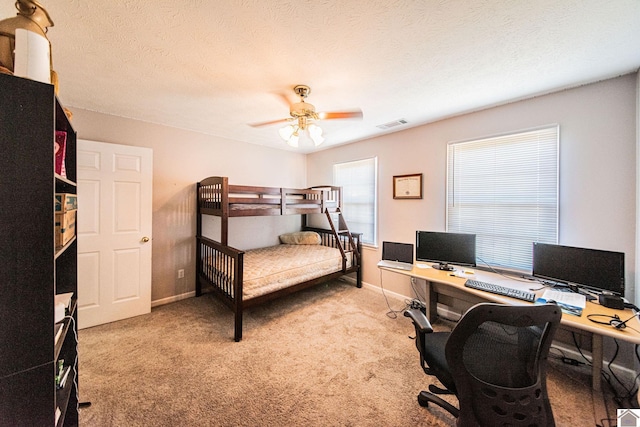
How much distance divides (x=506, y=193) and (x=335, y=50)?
89.7 inches

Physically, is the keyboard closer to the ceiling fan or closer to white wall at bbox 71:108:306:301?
the ceiling fan

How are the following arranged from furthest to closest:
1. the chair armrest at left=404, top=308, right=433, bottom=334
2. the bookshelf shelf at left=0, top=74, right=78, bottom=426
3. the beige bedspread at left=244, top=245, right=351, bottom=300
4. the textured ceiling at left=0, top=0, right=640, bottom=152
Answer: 1. the beige bedspread at left=244, top=245, right=351, bottom=300
2. the chair armrest at left=404, top=308, right=433, bottom=334
3. the textured ceiling at left=0, top=0, right=640, bottom=152
4. the bookshelf shelf at left=0, top=74, right=78, bottom=426

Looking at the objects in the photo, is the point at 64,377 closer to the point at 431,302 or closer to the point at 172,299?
the point at 172,299

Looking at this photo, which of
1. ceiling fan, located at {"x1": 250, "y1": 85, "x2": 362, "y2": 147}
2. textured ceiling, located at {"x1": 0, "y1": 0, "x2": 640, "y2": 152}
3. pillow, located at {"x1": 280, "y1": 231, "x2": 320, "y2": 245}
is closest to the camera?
textured ceiling, located at {"x1": 0, "y1": 0, "x2": 640, "y2": 152}

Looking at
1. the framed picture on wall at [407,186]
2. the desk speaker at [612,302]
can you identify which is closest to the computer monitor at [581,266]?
the desk speaker at [612,302]

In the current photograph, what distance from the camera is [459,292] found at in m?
2.47

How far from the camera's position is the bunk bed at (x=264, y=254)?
2.52 meters

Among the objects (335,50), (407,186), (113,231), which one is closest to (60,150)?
(335,50)

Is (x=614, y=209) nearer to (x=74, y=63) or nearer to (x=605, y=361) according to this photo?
(x=605, y=361)

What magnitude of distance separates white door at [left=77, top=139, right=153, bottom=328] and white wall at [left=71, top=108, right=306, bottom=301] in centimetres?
24

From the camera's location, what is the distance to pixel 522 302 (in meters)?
1.74

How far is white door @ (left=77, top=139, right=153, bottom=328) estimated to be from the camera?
2.51 meters

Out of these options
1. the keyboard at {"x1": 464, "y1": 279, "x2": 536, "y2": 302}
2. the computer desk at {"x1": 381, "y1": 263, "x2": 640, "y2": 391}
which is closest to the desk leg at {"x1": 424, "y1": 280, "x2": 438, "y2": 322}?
the computer desk at {"x1": 381, "y1": 263, "x2": 640, "y2": 391}

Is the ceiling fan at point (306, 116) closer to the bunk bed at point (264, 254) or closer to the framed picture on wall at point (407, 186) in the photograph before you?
the bunk bed at point (264, 254)
